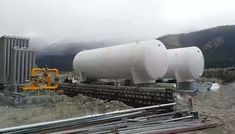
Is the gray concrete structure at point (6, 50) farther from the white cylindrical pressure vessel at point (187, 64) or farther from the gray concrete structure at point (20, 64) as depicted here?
the white cylindrical pressure vessel at point (187, 64)

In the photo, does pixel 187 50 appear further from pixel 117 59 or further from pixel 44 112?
pixel 44 112

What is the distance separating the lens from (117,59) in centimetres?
1367

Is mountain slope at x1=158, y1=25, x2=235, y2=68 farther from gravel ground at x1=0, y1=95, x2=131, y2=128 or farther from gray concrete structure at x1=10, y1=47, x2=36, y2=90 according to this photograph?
gray concrete structure at x1=10, y1=47, x2=36, y2=90

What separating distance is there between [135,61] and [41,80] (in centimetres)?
443

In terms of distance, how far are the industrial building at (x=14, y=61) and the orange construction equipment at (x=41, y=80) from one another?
0.99 metres

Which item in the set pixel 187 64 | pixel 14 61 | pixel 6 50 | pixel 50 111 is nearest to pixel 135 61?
pixel 50 111

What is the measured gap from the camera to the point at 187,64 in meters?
16.0

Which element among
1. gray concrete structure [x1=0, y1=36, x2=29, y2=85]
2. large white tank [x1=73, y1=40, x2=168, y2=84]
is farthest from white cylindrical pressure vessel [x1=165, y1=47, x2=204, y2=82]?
gray concrete structure [x1=0, y1=36, x2=29, y2=85]

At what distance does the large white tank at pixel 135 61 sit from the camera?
12359 mm

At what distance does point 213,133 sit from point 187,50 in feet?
35.1

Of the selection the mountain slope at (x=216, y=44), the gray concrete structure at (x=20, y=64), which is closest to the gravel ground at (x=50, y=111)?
the gray concrete structure at (x=20, y=64)

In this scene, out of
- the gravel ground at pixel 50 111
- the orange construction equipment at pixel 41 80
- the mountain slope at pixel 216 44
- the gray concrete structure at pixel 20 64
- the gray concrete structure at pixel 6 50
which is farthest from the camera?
the mountain slope at pixel 216 44

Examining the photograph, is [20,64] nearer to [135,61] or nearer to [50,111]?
[50,111]

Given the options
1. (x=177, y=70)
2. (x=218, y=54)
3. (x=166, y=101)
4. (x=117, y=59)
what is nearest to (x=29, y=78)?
(x=117, y=59)
